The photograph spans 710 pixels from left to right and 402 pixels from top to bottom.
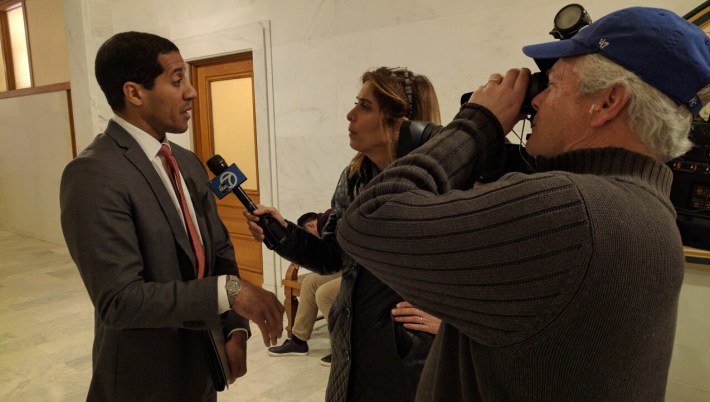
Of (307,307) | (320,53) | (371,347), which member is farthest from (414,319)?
(320,53)

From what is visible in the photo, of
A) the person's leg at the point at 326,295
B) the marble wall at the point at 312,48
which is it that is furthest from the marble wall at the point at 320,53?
the person's leg at the point at 326,295

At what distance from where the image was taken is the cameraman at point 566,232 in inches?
21.6

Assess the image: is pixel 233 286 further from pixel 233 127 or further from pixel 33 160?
pixel 33 160

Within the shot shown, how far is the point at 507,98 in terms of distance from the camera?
762 mm

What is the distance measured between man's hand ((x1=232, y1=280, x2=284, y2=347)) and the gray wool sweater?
0.60 m

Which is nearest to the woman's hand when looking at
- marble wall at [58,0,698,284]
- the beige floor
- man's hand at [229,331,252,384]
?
man's hand at [229,331,252,384]

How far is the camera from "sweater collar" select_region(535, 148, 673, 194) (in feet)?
2.11

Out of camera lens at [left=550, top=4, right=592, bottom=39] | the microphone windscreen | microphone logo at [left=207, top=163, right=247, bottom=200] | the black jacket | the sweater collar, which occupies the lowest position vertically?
the black jacket

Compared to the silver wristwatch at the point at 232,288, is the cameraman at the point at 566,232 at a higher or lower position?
higher

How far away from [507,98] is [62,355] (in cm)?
360

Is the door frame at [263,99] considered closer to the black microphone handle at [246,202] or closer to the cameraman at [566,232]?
the black microphone handle at [246,202]

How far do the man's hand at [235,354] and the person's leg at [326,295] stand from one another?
145 cm

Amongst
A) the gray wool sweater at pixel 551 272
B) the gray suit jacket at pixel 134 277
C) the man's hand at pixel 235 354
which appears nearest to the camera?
the gray wool sweater at pixel 551 272

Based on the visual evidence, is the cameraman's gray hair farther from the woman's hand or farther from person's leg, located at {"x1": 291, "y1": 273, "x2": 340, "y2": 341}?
person's leg, located at {"x1": 291, "y1": 273, "x2": 340, "y2": 341}
